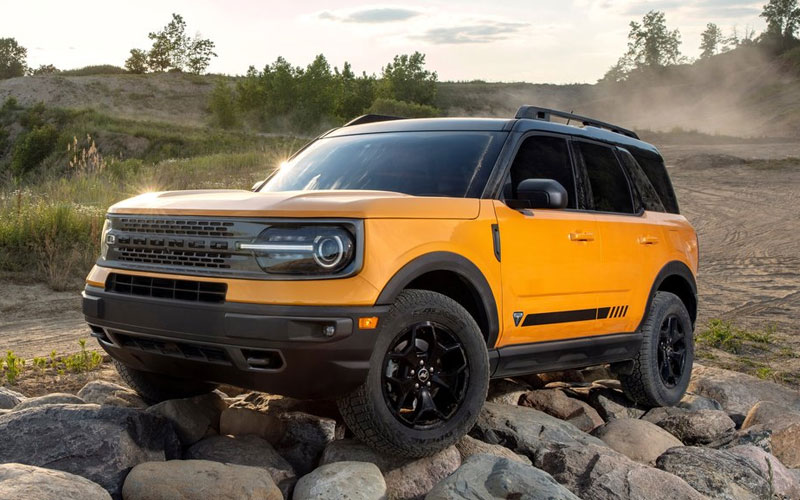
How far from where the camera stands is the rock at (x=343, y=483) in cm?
442

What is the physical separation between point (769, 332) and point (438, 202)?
791cm

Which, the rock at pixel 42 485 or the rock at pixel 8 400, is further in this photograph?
the rock at pixel 8 400

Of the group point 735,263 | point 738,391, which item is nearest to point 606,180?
point 738,391

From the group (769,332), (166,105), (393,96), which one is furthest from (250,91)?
(769,332)

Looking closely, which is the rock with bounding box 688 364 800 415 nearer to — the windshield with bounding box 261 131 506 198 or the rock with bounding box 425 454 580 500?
the windshield with bounding box 261 131 506 198

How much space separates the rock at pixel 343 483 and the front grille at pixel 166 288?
41.1 inches

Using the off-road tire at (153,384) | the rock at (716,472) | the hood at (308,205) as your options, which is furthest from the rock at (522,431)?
the off-road tire at (153,384)

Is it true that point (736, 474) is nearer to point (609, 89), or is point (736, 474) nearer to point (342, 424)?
point (342, 424)

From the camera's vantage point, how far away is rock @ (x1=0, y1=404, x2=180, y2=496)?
4.60 metres

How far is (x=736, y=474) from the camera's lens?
18.8 ft

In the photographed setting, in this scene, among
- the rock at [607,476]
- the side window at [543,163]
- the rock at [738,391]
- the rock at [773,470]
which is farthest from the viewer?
the rock at [738,391]

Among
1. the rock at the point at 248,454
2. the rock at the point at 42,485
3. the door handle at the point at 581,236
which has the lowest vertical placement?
the rock at the point at 248,454

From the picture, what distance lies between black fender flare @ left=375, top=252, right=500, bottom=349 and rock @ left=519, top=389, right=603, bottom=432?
164cm

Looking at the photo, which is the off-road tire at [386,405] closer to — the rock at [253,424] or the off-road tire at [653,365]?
the rock at [253,424]
